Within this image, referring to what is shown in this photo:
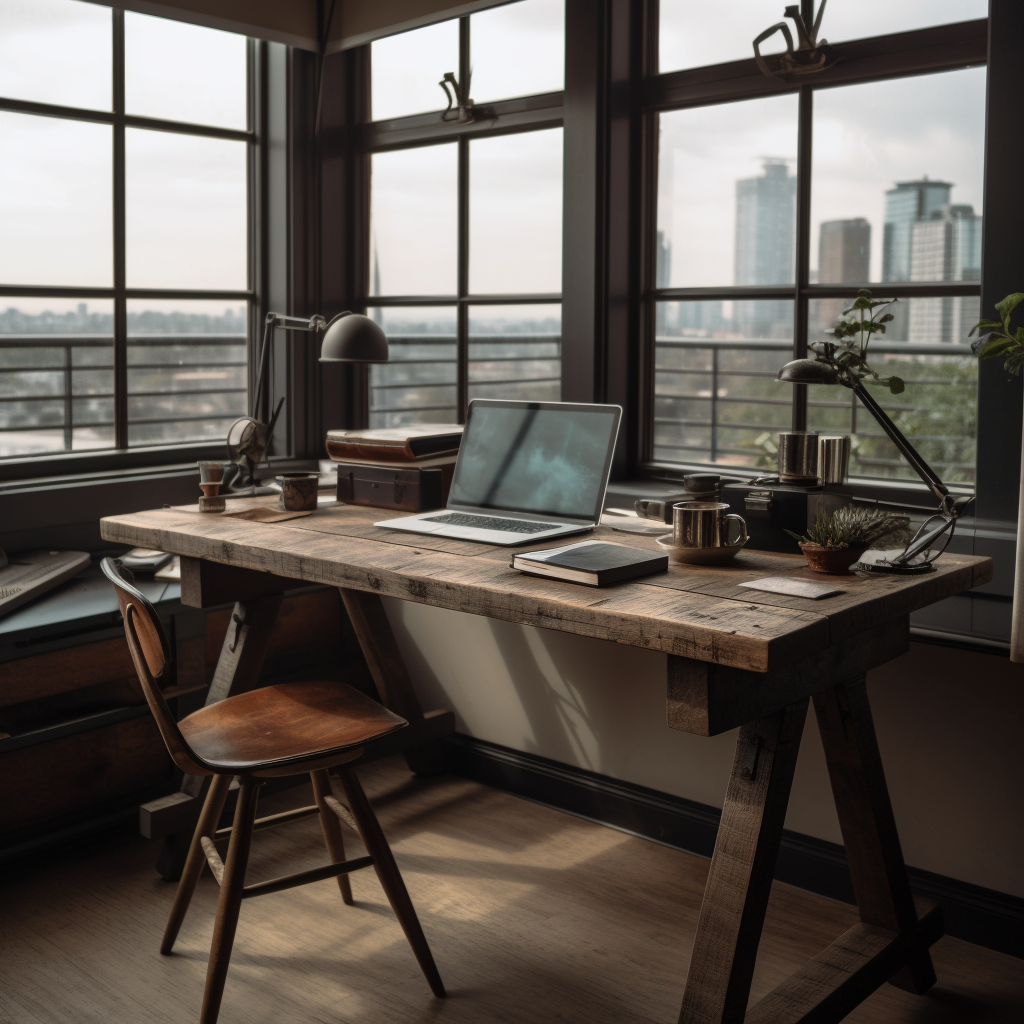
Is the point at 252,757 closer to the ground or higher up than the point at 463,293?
closer to the ground

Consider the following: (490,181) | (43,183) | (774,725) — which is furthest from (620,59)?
(774,725)

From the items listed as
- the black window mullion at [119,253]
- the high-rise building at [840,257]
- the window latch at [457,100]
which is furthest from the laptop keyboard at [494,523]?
the window latch at [457,100]

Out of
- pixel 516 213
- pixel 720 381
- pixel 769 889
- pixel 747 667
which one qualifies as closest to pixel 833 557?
pixel 747 667

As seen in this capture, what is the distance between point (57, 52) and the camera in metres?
3.19

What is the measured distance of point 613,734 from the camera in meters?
3.10

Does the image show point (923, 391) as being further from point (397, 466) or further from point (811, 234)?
point (397, 466)

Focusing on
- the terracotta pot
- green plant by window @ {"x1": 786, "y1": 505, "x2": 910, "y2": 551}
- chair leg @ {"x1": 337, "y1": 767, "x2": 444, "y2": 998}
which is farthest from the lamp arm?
chair leg @ {"x1": 337, "y1": 767, "x2": 444, "y2": 998}

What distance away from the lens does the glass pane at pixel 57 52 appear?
310cm

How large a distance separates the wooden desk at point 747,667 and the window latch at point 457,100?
1530mm

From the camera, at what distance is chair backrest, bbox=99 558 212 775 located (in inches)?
78.9

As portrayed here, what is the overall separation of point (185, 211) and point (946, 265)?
2.39m

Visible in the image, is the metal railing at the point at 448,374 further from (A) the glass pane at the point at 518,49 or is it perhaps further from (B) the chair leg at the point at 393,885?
(B) the chair leg at the point at 393,885

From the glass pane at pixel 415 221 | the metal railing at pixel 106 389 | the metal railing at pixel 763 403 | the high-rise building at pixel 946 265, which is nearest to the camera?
the high-rise building at pixel 946 265

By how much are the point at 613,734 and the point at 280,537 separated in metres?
1.18
